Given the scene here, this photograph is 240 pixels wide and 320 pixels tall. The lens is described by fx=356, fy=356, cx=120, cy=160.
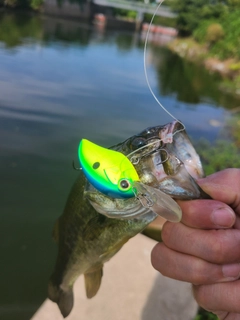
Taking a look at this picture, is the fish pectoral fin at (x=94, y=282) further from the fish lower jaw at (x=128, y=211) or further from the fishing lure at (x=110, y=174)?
the fishing lure at (x=110, y=174)

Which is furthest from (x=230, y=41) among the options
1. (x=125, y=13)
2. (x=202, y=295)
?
(x=202, y=295)

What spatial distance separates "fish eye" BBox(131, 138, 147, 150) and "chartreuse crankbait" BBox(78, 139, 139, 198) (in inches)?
5.3

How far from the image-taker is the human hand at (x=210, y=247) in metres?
1.17

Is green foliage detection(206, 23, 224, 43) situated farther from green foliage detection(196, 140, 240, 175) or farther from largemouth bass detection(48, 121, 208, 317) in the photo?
largemouth bass detection(48, 121, 208, 317)

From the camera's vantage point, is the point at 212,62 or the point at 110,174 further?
the point at 212,62

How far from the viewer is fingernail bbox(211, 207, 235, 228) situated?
1147 millimetres

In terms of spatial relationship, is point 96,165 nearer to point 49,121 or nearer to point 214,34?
point 49,121

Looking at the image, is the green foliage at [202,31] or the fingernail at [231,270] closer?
the fingernail at [231,270]

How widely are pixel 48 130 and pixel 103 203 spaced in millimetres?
5860

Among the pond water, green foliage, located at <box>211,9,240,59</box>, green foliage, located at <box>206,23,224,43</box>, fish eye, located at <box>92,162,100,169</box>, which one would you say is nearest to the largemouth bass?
fish eye, located at <box>92,162,100,169</box>

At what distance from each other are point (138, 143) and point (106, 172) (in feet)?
0.67

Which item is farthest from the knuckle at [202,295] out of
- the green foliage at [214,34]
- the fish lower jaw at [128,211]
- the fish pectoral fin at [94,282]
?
the green foliage at [214,34]

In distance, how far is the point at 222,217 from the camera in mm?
1155

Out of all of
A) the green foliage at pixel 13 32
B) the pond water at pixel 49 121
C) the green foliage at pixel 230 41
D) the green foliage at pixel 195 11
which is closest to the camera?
the pond water at pixel 49 121
